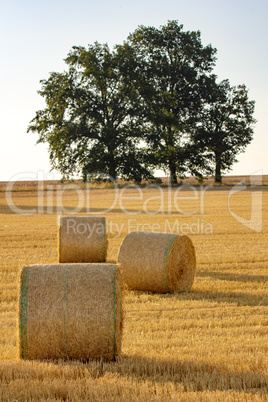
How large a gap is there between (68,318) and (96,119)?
1354 inches

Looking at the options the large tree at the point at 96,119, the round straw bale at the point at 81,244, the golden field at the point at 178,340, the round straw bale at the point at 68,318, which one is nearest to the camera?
the golden field at the point at 178,340

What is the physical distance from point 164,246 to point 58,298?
153 inches

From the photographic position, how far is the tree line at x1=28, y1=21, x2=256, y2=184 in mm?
38219

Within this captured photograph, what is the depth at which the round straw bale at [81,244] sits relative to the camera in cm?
1127

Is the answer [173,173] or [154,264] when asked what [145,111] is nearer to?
[173,173]

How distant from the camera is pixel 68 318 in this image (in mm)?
4902

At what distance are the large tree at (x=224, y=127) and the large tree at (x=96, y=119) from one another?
5152 mm

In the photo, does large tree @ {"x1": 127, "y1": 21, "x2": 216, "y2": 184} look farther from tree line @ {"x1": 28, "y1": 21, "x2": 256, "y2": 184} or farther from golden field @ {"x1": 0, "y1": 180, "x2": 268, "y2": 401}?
golden field @ {"x1": 0, "y1": 180, "x2": 268, "y2": 401}

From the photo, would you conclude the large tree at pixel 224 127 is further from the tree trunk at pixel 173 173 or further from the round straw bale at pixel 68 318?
the round straw bale at pixel 68 318

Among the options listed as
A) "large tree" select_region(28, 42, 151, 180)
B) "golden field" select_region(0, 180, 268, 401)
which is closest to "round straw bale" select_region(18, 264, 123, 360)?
"golden field" select_region(0, 180, 268, 401)

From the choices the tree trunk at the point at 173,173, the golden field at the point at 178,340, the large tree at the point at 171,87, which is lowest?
the golden field at the point at 178,340

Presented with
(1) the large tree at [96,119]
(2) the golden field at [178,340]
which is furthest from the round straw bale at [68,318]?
(1) the large tree at [96,119]

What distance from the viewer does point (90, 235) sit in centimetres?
1141

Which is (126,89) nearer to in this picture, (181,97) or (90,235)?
(181,97)
